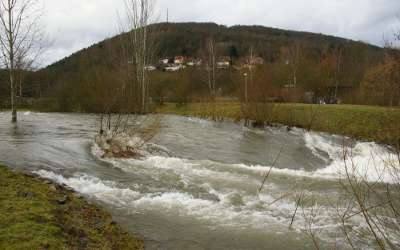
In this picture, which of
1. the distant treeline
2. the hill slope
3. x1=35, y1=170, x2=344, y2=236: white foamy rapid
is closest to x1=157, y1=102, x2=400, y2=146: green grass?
the distant treeline

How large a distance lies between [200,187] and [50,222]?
3.92 meters

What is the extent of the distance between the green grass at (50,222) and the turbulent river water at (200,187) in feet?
1.34

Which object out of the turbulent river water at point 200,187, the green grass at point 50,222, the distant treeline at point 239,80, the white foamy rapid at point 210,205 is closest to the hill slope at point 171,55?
the distant treeline at point 239,80

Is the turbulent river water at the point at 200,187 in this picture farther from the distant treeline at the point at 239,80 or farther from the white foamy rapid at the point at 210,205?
the distant treeline at the point at 239,80

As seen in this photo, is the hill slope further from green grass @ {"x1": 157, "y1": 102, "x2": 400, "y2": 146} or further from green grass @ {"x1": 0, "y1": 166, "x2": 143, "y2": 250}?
green grass @ {"x1": 0, "y1": 166, "x2": 143, "y2": 250}

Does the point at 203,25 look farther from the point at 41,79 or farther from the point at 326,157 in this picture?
the point at 326,157

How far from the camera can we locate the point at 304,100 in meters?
35.5

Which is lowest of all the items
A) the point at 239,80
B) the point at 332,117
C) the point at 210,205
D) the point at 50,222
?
the point at 210,205

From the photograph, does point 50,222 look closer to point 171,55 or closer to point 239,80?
point 239,80

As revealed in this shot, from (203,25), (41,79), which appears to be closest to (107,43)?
(41,79)

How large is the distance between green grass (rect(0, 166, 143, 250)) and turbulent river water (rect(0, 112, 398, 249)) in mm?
409

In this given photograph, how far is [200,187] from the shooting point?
8.62m

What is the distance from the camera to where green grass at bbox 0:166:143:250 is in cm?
464

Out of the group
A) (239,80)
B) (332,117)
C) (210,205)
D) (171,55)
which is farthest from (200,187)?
(171,55)
